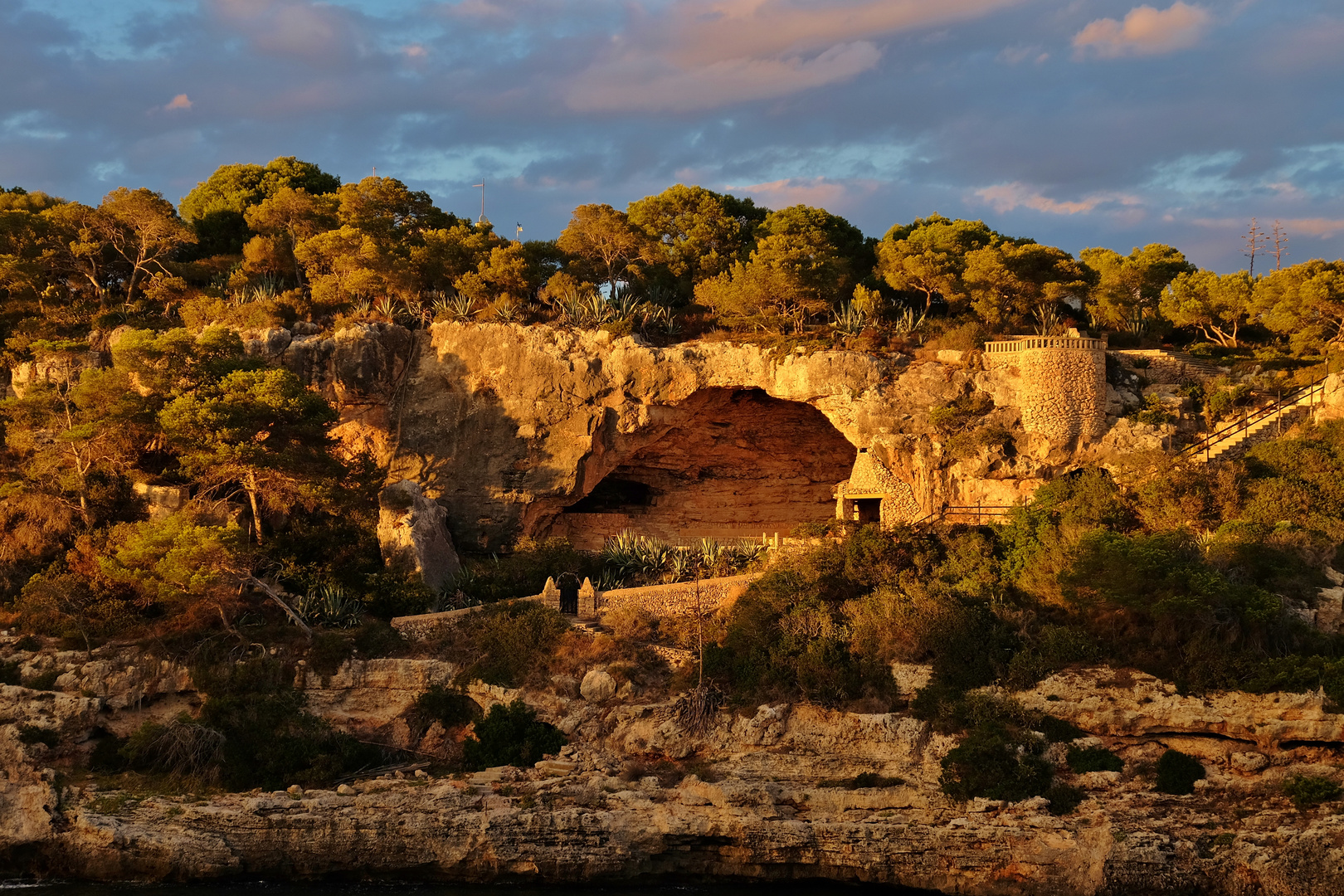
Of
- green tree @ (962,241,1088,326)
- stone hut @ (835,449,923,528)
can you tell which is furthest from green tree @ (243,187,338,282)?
green tree @ (962,241,1088,326)

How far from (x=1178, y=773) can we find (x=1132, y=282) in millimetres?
18825

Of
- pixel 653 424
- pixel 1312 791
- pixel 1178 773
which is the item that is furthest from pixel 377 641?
pixel 1312 791

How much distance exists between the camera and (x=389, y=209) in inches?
1564

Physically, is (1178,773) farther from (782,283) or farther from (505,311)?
(505,311)

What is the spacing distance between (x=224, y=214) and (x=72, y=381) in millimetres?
10818

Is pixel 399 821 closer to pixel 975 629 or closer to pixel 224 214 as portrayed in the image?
pixel 975 629

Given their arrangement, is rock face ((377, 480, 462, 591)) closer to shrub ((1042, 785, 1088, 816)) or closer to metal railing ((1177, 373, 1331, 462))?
shrub ((1042, 785, 1088, 816))

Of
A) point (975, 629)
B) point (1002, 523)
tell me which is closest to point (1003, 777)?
point (975, 629)

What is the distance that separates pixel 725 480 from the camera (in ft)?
125

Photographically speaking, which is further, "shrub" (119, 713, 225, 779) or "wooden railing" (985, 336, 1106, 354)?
"wooden railing" (985, 336, 1106, 354)

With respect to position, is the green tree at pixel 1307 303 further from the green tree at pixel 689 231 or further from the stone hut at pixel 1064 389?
the green tree at pixel 689 231

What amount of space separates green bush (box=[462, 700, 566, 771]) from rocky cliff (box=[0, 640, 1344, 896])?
42 cm

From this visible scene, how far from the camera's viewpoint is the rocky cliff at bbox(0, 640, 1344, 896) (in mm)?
21375

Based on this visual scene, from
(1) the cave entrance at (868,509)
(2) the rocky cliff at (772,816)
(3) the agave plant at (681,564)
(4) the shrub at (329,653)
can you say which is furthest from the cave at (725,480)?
(2) the rocky cliff at (772,816)
